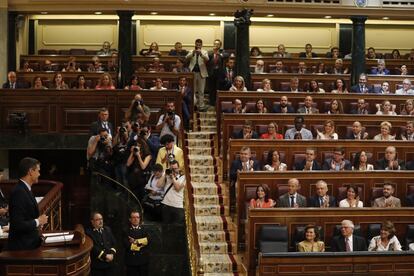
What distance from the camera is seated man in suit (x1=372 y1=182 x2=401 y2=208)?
380 inches

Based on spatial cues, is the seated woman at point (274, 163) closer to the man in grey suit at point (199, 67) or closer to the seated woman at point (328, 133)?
the seated woman at point (328, 133)

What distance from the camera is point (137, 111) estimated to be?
11539mm

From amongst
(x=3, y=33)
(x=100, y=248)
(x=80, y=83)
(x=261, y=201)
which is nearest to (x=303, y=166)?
(x=261, y=201)

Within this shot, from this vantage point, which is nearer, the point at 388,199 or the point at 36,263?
the point at 36,263

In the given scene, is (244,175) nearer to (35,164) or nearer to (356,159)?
(356,159)

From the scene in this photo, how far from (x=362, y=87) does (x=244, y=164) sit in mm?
4089

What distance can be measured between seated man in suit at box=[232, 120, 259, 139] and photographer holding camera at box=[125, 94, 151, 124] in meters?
1.24

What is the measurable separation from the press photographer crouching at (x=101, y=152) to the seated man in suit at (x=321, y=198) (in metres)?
2.70

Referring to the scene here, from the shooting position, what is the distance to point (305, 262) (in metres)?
7.84

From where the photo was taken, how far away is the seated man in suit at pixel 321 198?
9344 mm

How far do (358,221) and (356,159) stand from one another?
5.33ft

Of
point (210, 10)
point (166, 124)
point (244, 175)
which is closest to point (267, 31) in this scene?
point (210, 10)

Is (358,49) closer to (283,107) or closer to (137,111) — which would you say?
(283,107)

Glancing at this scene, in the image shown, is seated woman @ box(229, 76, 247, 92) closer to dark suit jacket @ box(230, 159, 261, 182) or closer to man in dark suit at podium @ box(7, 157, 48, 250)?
dark suit jacket @ box(230, 159, 261, 182)
